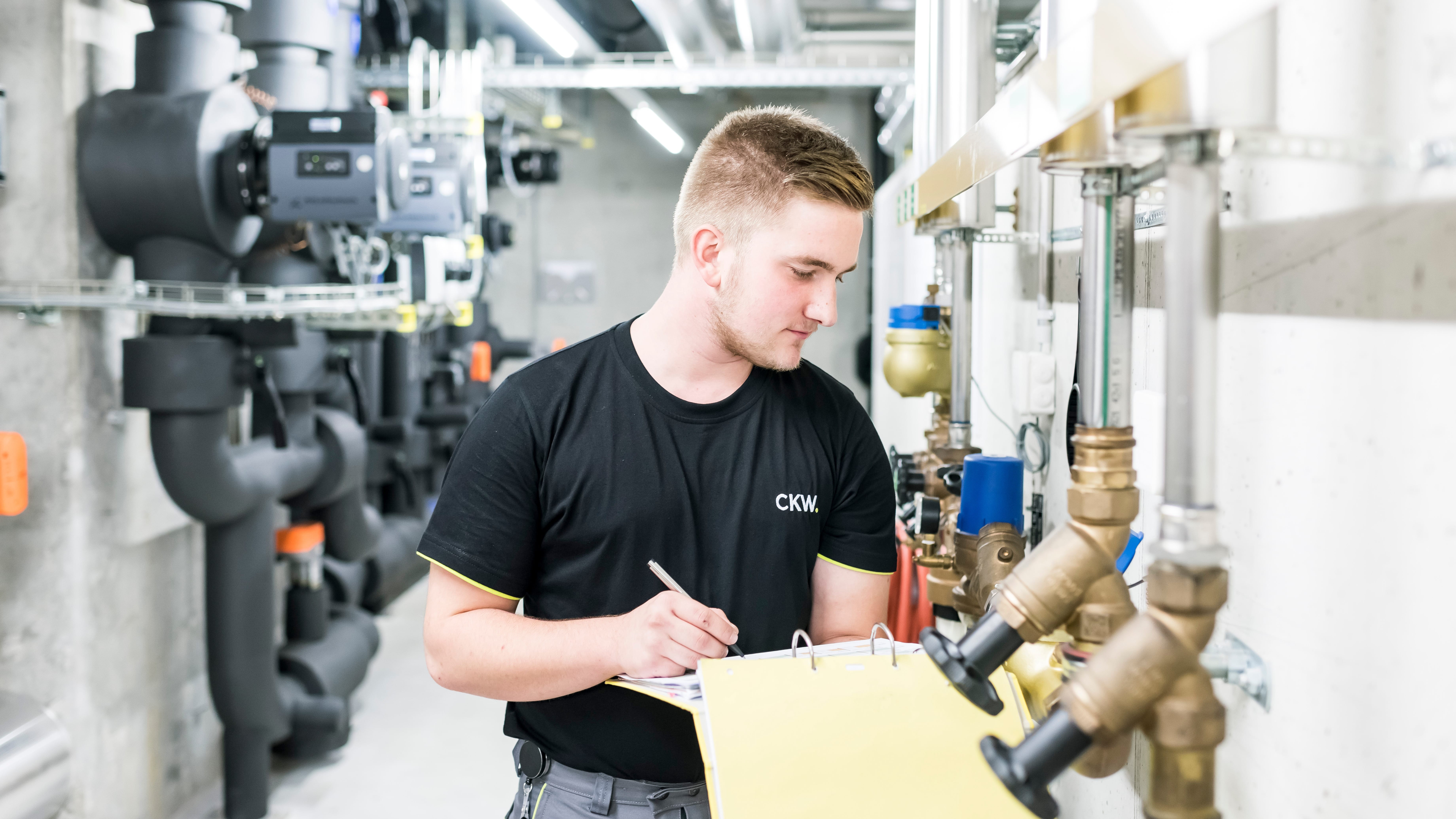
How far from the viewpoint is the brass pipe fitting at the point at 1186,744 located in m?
0.58

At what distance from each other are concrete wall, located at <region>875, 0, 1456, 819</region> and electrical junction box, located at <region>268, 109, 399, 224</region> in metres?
1.80

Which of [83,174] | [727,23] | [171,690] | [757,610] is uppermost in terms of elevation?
[727,23]

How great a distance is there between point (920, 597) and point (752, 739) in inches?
35.7

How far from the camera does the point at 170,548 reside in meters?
2.61

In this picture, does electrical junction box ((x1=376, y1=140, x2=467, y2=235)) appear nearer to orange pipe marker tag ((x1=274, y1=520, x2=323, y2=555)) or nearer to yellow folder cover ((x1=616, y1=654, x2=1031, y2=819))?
orange pipe marker tag ((x1=274, y1=520, x2=323, y2=555))

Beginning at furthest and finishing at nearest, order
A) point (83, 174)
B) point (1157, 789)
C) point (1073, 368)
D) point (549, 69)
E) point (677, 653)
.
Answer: point (549, 69) < point (83, 174) < point (1073, 368) < point (677, 653) < point (1157, 789)

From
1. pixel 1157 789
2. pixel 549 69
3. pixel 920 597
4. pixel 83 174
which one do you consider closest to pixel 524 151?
pixel 549 69

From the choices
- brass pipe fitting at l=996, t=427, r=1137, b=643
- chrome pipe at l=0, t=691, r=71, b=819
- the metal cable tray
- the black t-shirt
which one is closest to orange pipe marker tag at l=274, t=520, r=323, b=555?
the metal cable tray

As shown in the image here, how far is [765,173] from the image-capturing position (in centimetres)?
109

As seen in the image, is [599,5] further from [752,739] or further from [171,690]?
[752,739]

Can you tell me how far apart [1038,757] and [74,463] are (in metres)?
2.30

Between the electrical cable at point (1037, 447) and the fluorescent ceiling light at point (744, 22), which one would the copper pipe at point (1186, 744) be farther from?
the fluorescent ceiling light at point (744, 22)

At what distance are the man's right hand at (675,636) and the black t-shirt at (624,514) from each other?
0.51 feet

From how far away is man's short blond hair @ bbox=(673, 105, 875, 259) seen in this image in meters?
1.08
